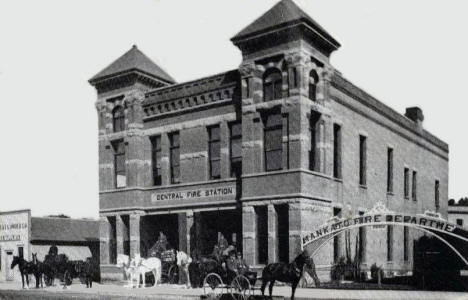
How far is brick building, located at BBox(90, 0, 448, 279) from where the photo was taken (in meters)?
22.5

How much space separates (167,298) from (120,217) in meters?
11.1

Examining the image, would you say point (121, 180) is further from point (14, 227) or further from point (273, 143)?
point (14, 227)

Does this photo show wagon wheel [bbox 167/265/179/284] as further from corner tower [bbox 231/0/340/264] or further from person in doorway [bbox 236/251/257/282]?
person in doorway [bbox 236/251/257/282]

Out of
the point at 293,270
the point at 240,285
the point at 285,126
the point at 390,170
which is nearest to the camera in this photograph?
the point at 293,270

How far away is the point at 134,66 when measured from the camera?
1120 inches

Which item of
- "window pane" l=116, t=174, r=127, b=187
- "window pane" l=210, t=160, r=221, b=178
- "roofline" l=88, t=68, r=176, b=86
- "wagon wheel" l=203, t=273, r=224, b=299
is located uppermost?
"roofline" l=88, t=68, r=176, b=86

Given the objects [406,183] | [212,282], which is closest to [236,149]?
[212,282]

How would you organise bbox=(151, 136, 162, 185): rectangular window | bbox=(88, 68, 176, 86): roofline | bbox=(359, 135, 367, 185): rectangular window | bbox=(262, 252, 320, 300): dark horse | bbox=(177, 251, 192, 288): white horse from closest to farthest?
1. bbox=(262, 252, 320, 300): dark horse
2. bbox=(177, 251, 192, 288): white horse
3. bbox=(359, 135, 367, 185): rectangular window
4. bbox=(88, 68, 176, 86): roofline
5. bbox=(151, 136, 162, 185): rectangular window

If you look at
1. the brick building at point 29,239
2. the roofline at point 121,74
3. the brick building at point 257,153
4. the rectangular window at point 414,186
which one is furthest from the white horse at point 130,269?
the rectangular window at point 414,186

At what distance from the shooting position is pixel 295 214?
2177 cm

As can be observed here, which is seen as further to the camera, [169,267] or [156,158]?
[156,158]

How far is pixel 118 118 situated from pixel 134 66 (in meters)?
3.26

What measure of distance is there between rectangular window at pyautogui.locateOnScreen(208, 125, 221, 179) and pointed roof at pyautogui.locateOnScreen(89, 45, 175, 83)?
5342 millimetres

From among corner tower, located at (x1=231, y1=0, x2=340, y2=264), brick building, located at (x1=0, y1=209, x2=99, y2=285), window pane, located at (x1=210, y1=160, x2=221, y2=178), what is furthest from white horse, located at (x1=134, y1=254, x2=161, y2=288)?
brick building, located at (x1=0, y1=209, x2=99, y2=285)
